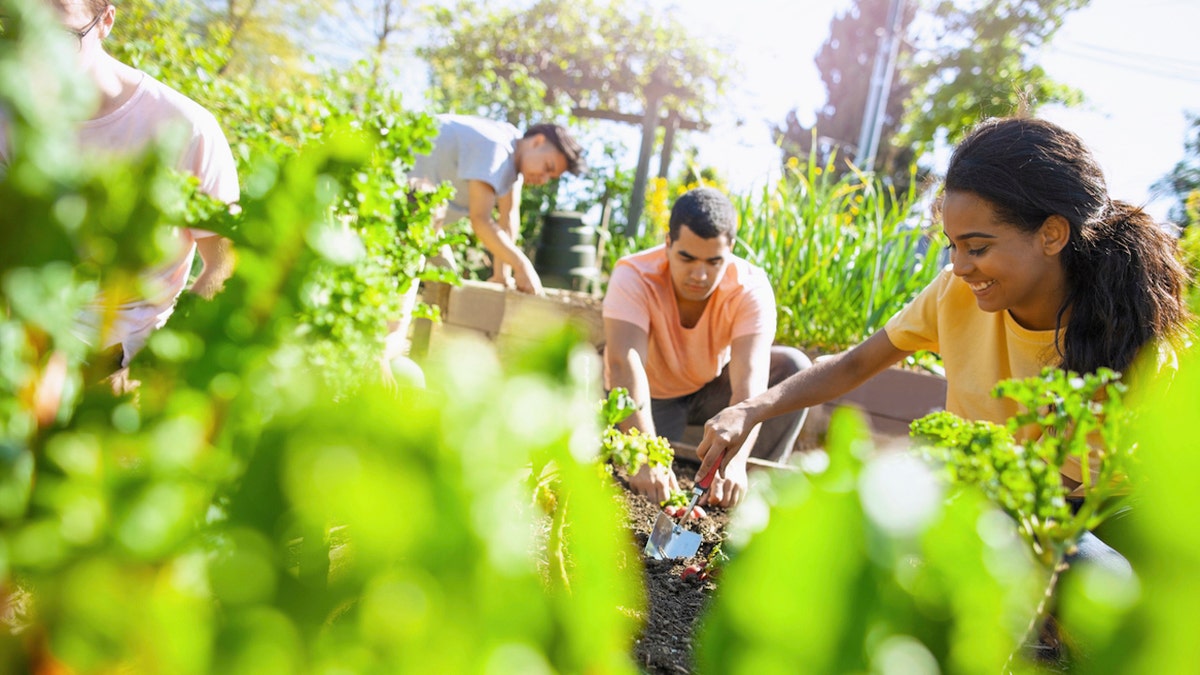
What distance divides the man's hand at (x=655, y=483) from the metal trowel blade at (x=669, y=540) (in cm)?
14

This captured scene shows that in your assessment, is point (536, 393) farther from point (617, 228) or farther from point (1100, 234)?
point (617, 228)

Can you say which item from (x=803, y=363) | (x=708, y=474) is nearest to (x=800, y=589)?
(x=708, y=474)

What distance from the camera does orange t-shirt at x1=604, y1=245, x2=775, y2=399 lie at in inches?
119

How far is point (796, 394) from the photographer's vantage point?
90.0 inches

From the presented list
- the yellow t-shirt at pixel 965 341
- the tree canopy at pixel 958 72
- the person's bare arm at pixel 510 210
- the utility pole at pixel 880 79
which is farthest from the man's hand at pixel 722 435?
the tree canopy at pixel 958 72

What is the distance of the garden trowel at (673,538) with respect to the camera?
2.12 metres

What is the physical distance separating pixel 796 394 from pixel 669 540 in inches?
20.8

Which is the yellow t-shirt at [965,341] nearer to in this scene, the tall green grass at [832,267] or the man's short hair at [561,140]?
the tall green grass at [832,267]

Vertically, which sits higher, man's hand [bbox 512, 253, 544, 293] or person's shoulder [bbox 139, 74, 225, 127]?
person's shoulder [bbox 139, 74, 225, 127]

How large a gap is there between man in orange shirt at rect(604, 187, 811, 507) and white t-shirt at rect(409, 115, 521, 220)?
131 centimetres

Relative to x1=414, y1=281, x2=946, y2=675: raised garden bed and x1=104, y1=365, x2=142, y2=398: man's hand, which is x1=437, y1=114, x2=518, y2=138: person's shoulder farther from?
x1=104, y1=365, x2=142, y2=398: man's hand

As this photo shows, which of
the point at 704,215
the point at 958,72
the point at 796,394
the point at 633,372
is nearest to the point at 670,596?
the point at 796,394

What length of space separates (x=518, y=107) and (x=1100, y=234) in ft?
24.1

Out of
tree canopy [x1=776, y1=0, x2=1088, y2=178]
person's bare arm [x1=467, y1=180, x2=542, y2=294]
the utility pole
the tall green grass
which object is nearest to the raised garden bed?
person's bare arm [x1=467, y1=180, x2=542, y2=294]
